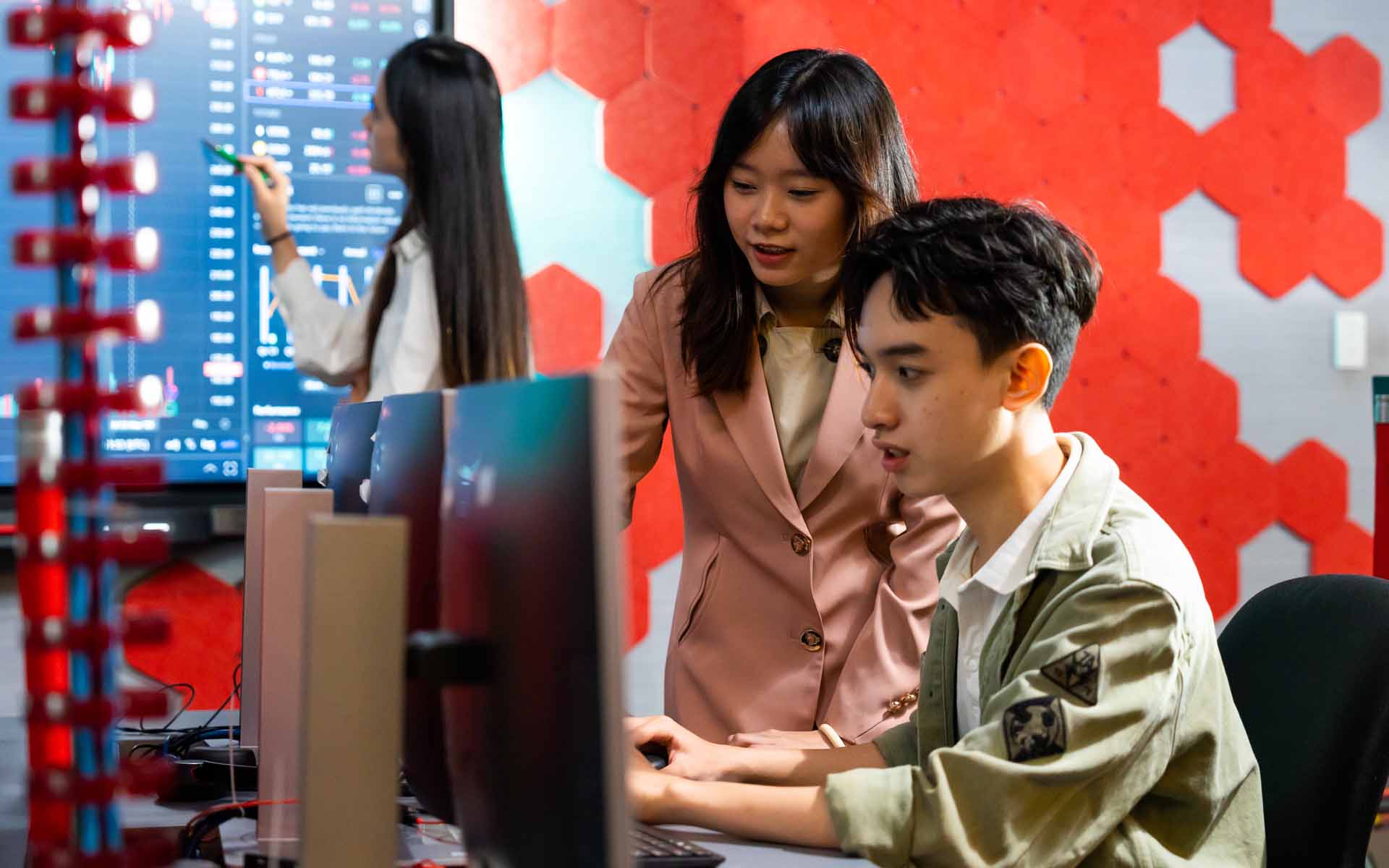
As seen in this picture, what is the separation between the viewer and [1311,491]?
10.3 ft

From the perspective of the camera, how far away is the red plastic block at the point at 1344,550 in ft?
10.3

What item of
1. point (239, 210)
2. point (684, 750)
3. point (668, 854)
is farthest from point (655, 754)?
point (239, 210)

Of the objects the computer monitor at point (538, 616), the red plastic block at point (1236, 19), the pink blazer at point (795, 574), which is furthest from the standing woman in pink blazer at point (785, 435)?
the red plastic block at point (1236, 19)

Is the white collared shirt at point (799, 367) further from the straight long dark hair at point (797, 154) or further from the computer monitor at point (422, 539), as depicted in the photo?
the computer monitor at point (422, 539)

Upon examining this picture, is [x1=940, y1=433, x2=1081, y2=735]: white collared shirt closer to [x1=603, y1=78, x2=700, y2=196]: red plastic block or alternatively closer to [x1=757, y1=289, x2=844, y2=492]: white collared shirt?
[x1=757, y1=289, x2=844, y2=492]: white collared shirt

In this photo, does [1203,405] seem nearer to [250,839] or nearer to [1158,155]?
[1158,155]

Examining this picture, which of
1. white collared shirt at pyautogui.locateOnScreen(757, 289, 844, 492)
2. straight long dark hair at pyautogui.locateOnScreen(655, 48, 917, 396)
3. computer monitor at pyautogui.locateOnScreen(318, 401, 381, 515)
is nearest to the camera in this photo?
computer monitor at pyautogui.locateOnScreen(318, 401, 381, 515)

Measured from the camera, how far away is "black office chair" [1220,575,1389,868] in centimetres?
119

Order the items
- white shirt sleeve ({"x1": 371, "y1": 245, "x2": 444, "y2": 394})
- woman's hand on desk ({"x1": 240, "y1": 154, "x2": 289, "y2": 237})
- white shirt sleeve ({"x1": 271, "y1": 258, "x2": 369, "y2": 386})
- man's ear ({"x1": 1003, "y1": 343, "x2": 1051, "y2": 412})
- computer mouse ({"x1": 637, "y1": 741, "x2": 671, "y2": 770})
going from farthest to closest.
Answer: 1. woman's hand on desk ({"x1": 240, "y1": 154, "x2": 289, "y2": 237})
2. white shirt sleeve ({"x1": 271, "y1": 258, "x2": 369, "y2": 386})
3. white shirt sleeve ({"x1": 371, "y1": 245, "x2": 444, "y2": 394})
4. computer mouse ({"x1": 637, "y1": 741, "x2": 671, "y2": 770})
5. man's ear ({"x1": 1003, "y1": 343, "x2": 1051, "y2": 412})

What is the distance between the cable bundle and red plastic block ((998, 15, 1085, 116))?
2687 mm

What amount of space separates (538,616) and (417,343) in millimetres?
1219

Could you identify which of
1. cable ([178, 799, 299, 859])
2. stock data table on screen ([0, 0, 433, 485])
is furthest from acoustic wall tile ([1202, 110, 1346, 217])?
cable ([178, 799, 299, 859])

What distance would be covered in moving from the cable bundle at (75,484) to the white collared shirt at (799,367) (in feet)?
3.87

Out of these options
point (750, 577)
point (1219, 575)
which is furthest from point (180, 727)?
point (1219, 575)
